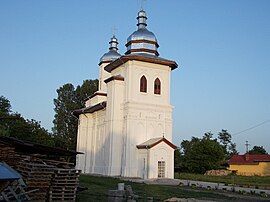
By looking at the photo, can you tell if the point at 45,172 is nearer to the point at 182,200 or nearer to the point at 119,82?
the point at 182,200

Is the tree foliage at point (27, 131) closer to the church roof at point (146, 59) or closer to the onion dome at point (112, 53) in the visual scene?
the onion dome at point (112, 53)

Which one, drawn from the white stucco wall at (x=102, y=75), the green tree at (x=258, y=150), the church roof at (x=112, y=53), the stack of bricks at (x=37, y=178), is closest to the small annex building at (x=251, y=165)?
the white stucco wall at (x=102, y=75)

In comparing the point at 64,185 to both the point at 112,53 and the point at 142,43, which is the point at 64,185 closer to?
the point at 142,43

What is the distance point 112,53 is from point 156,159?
18.4 metres

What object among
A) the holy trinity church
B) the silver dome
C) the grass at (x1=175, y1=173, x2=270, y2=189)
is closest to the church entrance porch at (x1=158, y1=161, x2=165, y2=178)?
the holy trinity church

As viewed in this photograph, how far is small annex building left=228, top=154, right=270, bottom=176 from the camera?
61406 mm

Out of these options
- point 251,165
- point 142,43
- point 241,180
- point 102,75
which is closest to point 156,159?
point 241,180

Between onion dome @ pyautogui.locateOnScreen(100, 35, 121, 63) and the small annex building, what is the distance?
28012mm

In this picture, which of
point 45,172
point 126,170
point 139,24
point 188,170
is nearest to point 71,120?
point 188,170

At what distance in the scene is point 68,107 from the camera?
185 feet

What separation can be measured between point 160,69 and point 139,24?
609 centimetres

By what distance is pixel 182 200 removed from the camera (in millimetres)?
14789

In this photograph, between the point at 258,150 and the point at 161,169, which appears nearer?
the point at 161,169

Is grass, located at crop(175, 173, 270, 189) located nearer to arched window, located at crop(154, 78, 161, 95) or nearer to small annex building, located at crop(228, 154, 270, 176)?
arched window, located at crop(154, 78, 161, 95)
